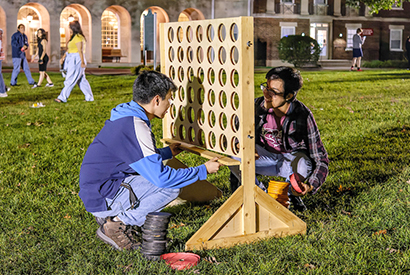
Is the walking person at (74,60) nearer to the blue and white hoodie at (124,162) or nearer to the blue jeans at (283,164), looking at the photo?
the blue jeans at (283,164)

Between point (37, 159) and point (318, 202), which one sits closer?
point (318, 202)

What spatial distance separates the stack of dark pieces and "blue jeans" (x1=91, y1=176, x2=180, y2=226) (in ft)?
0.41

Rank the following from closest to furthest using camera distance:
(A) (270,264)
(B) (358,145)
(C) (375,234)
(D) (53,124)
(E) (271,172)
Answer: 1. (A) (270,264)
2. (C) (375,234)
3. (E) (271,172)
4. (B) (358,145)
5. (D) (53,124)

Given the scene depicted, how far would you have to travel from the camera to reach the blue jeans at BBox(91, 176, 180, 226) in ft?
12.0

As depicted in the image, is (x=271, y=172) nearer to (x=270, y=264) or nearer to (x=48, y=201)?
(x=270, y=264)

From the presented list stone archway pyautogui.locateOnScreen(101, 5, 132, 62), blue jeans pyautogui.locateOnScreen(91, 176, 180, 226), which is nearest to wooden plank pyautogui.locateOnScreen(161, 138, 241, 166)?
blue jeans pyautogui.locateOnScreen(91, 176, 180, 226)

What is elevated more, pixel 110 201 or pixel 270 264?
pixel 110 201

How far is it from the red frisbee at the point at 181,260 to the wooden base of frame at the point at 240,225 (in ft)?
0.56

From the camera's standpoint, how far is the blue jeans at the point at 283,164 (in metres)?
4.49

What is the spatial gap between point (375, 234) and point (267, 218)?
2.78 feet

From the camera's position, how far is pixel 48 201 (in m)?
4.95

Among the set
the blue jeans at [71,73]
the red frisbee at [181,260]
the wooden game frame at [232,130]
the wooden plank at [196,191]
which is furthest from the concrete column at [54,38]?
the red frisbee at [181,260]

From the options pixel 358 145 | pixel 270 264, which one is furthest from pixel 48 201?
pixel 358 145

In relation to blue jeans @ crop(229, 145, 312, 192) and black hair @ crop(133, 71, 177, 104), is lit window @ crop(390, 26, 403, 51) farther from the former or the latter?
black hair @ crop(133, 71, 177, 104)
